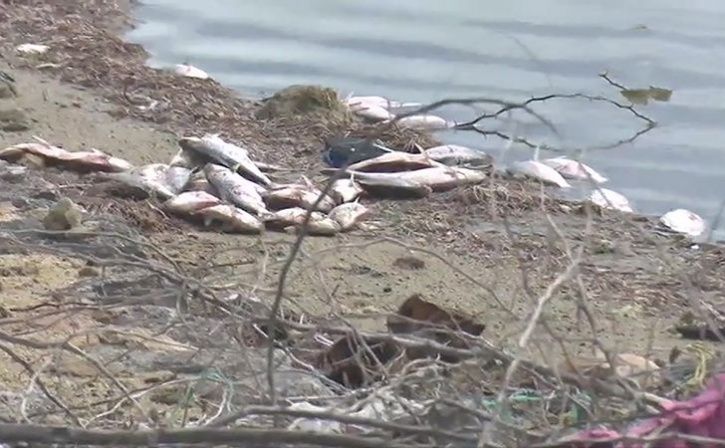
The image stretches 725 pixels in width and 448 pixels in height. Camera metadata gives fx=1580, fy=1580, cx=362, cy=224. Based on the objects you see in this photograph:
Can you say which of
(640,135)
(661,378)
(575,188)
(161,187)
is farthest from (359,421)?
(640,135)

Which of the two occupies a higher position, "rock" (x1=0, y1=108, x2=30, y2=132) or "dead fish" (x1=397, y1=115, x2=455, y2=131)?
"dead fish" (x1=397, y1=115, x2=455, y2=131)

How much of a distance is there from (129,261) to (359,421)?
49.8 inches

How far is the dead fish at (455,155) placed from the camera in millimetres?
8633

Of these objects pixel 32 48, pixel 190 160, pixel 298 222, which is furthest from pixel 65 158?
pixel 32 48

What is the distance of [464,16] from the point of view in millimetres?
12023

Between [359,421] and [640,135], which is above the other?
[359,421]

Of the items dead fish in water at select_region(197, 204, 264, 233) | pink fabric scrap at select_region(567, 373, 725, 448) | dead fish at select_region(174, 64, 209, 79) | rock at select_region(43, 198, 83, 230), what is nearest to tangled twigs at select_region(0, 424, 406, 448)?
pink fabric scrap at select_region(567, 373, 725, 448)

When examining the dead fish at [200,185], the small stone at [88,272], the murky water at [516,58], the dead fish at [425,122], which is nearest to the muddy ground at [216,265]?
the small stone at [88,272]

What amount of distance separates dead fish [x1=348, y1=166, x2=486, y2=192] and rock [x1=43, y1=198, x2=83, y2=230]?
1645 mm

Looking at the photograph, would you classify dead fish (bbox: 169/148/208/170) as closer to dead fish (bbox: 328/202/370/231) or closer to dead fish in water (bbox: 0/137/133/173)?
dead fish in water (bbox: 0/137/133/173)

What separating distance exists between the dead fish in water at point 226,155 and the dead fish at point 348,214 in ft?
2.05

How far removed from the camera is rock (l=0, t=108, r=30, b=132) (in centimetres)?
896

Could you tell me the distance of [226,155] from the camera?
8.14 meters

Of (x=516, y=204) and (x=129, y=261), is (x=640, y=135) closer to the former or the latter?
(x=516, y=204)
